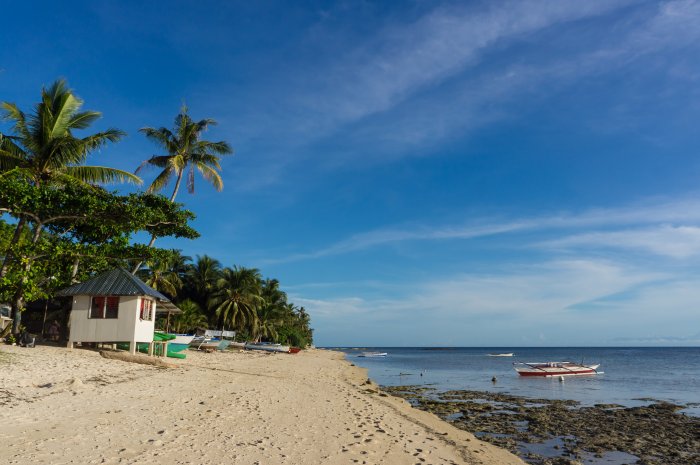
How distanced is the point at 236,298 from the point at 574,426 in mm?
39937

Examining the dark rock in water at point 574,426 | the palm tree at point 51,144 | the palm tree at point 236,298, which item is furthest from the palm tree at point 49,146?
the palm tree at point 236,298

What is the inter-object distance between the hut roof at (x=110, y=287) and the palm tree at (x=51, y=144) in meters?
3.12

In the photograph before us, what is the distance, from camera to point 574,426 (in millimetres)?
15344

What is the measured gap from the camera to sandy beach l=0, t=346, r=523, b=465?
687cm

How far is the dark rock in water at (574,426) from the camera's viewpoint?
11805 millimetres

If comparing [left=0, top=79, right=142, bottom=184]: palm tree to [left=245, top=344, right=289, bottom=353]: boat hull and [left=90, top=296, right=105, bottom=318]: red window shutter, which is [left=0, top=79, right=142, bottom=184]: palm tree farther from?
[left=245, top=344, right=289, bottom=353]: boat hull

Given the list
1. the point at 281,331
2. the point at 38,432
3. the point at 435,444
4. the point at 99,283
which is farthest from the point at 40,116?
the point at 281,331

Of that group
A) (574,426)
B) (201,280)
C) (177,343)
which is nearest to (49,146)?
(177,343)

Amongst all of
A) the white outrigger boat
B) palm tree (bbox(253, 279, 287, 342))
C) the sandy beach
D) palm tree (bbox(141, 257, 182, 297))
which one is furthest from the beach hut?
palm tree (bbox(253, 279, 287, 342))

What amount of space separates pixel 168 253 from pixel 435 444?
1584 cm

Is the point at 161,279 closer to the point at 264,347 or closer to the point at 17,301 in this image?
the point at 264,347

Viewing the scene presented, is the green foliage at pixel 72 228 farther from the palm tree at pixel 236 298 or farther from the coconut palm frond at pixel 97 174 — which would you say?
the palm tree at pixel 236 298

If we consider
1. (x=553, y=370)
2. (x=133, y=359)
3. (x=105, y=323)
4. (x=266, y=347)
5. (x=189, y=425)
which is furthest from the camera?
(x=266, y=347)

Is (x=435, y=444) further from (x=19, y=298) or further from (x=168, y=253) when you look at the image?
(x=19, y=298)
